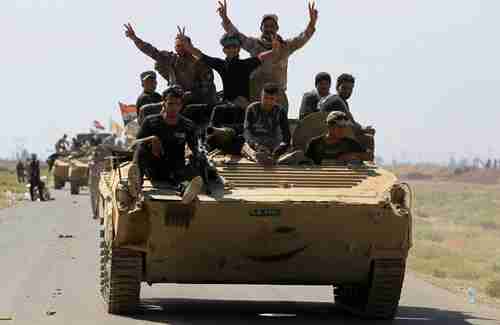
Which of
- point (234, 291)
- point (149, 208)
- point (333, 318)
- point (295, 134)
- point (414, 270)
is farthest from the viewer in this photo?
point (414, 270)

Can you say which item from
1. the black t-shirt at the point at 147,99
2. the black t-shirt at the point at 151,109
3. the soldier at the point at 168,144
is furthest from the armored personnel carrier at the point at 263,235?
the black t-shirt at the point at 147,99

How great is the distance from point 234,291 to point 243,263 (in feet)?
10.9

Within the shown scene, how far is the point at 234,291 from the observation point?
14445 millimetres

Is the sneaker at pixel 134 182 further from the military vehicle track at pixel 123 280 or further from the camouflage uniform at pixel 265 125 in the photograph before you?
the camouflage uniform at pixel 265 125

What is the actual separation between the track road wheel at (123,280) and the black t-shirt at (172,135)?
103 cm

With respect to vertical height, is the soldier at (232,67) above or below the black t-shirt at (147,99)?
above

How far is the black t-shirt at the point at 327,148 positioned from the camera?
1252cm

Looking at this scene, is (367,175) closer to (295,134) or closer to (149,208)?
(295,134)

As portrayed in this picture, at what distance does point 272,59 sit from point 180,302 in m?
2.80

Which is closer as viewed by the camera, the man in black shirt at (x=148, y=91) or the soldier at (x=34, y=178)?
the man in black shirt at (x=148, y=91)

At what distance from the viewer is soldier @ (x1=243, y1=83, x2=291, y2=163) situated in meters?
12.3

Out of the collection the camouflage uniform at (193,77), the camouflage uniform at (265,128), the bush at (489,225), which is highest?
the camouflage uniform at (193,77)

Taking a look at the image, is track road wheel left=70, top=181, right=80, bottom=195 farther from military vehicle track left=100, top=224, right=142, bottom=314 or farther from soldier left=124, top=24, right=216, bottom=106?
military vehicle track left=100, top=224, right=142, bottom=314

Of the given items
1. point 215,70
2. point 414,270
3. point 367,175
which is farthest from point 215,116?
point 414,270
